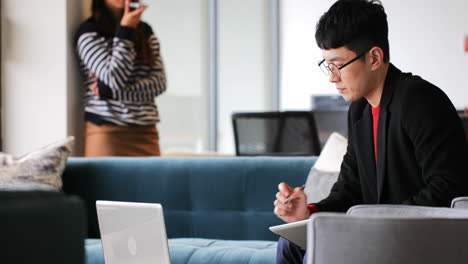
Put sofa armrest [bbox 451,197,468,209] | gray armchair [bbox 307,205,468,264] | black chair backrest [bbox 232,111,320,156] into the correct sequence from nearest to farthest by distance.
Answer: gray armchair [bbox 307,205,468,264]
sofa armrest [bbox 451,197,468,209]
black chair backrest [bbox 232,111,320,156]

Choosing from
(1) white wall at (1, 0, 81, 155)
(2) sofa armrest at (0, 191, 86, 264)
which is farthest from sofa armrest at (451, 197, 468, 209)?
(1) white wall at (1, 0, 81, 155)

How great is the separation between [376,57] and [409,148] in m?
0.25

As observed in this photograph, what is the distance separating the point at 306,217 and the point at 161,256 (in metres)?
0.45

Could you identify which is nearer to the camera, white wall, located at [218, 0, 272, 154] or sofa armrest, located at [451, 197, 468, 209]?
sofa armrest, located at [451, 197, 468, 209]

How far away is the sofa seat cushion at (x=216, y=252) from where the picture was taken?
259 cm

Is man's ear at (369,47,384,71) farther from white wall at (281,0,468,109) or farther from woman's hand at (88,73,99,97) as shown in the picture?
white wall at (281,0,468,109)

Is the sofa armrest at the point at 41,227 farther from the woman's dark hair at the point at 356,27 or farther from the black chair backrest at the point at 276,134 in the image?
the black chair backrest at the point at 276,134

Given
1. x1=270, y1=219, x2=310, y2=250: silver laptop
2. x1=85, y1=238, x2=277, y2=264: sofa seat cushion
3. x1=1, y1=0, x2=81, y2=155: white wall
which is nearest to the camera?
x1=270, y1=219, x2=310, y2=250: silver laptop

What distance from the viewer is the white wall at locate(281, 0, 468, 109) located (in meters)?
6.74

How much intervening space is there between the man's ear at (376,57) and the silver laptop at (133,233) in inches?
27.3

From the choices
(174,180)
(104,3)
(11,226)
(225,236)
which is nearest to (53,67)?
(104,3)

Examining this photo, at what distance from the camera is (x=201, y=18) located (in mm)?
7902

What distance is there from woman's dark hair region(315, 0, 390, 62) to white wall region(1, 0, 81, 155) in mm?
2503

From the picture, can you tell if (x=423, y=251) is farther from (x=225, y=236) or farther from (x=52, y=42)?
(x=52, y=42)
